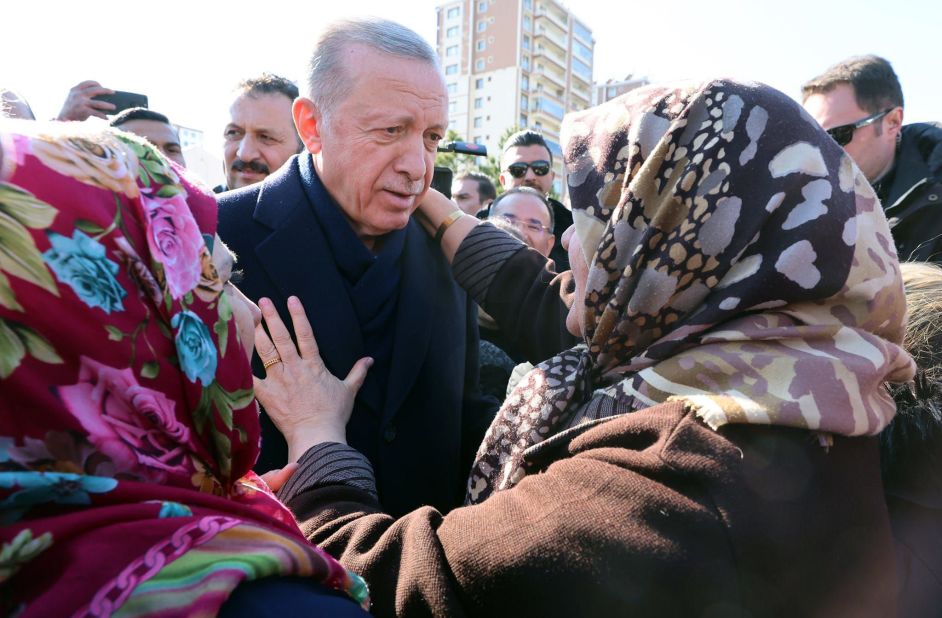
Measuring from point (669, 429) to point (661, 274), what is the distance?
1.15 ft

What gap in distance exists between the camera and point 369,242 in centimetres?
225

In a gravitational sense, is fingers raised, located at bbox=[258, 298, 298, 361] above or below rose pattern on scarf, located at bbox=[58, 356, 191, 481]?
below

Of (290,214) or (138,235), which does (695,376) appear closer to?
(138,235)

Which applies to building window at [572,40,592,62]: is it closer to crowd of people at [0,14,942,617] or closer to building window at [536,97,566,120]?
building window at [536,97,566,120]

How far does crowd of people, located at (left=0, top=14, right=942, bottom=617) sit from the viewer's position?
83 centimetres

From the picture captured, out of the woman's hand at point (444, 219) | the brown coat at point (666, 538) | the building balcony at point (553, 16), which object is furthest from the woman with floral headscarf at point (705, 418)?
the building balcony at point (553, 16)

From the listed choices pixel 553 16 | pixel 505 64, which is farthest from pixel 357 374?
pixel 553 16

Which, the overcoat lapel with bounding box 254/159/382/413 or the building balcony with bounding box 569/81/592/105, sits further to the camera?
the building balcony with bounding box 569/81/592/105

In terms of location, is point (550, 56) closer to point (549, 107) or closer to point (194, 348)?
point (549, 107)

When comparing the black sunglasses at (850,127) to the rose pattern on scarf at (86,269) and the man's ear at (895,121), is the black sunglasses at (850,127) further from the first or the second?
the rose pattern on scarf at (86,269)

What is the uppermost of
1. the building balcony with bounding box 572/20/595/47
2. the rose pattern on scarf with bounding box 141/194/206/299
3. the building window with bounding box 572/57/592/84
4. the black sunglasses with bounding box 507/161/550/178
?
the rose pattern on scarf with bounding box 141/194/206/299

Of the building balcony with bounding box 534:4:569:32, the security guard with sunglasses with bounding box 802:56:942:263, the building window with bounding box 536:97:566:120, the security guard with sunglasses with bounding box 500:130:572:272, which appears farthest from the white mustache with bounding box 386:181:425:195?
the building balcony with bounding box 534:4:569:32

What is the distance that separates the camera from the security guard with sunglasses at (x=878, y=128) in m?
3.50

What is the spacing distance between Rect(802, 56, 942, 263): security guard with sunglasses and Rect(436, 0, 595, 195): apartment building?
58.8 metres
